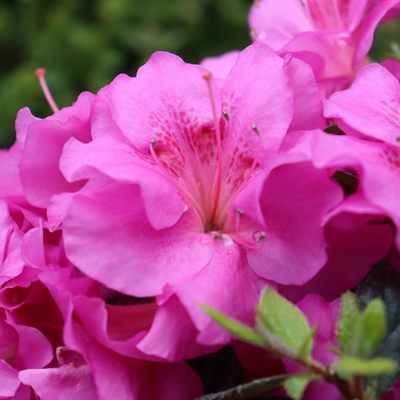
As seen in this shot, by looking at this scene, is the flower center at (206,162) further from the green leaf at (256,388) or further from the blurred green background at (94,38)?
the blurred green background at (94,38)

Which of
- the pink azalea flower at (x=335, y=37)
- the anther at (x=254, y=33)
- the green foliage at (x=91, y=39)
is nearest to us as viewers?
the pink azalea flower at (x=335, y=37)

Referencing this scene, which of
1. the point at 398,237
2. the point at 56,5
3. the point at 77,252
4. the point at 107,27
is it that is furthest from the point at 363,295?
the point at 56,5

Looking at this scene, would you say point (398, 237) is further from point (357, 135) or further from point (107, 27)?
point (107, 27)

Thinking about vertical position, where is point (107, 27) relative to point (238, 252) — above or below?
below

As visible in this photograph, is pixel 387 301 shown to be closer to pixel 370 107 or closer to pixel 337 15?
pixel 370 107

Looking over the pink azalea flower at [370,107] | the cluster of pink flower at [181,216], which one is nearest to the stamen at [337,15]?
the cluster of pink flower at [181,216]

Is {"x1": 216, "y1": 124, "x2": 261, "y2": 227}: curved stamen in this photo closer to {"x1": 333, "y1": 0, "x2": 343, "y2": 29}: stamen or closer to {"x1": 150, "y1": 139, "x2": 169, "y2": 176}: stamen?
{"x1": 150, "y1": 139, "x2": 169, "y2": 176}: stamen
